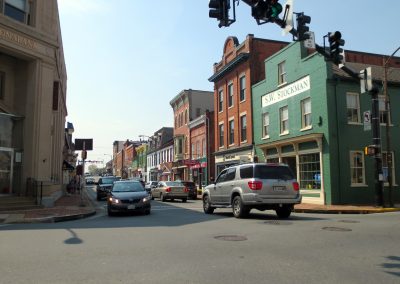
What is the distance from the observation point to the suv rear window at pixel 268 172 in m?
15.8

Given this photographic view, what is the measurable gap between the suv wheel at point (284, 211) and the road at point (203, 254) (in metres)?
3.01

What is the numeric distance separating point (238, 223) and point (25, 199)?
1130 cm

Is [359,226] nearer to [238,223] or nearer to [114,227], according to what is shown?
[238,223]

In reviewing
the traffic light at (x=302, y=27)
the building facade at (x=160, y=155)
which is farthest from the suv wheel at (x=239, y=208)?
the building facade at (x=160, y=155)

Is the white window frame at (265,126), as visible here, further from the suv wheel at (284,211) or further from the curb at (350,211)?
the suv wheel at (284,211)

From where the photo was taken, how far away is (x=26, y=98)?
73.6ft

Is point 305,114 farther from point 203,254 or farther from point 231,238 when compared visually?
point 203,254

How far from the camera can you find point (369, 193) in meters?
24.6

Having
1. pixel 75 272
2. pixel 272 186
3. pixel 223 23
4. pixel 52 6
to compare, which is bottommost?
pixel 75 272

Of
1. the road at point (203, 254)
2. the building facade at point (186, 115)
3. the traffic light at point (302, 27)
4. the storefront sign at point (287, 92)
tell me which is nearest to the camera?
the road at point (203, 254)

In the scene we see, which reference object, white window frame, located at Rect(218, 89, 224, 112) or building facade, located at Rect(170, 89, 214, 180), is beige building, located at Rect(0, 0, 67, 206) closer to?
white window frame, located at Rect(218, 89, 224, 112)

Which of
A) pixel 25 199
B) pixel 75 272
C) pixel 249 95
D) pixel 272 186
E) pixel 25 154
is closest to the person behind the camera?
pixel 75 272

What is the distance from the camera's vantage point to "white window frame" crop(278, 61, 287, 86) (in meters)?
29.2

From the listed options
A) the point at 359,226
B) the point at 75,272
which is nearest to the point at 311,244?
the point at 359,226
